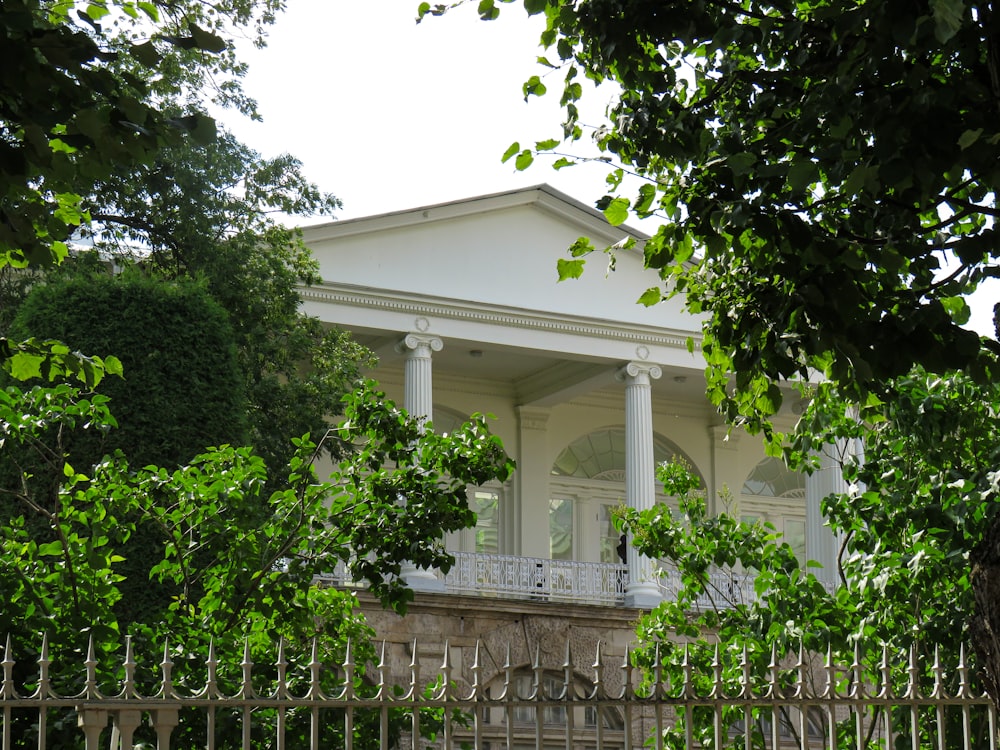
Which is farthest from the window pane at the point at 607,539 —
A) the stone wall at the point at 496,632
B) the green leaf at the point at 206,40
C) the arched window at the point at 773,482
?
the green leaf at the point at 206,40

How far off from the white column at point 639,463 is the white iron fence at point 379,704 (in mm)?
10809

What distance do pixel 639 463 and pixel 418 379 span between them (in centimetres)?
342

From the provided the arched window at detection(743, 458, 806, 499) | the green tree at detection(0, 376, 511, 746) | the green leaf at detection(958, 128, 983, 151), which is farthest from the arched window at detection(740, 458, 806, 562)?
the green leaf at detection(958, 128, 983, 151)

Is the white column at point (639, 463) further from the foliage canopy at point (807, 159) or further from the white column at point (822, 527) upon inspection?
the foliage canopy at point (807, 159)

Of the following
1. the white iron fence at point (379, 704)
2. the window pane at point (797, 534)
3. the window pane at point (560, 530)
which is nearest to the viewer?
the white iron fence at point (379, 704)

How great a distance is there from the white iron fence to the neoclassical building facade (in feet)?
34.4

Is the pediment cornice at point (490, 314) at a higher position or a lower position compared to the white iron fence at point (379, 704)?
higher

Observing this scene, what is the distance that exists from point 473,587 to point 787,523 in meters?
8.19

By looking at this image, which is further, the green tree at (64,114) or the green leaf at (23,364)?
the green leaf at (23,364)

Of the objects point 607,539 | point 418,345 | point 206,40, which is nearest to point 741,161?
point 206,40

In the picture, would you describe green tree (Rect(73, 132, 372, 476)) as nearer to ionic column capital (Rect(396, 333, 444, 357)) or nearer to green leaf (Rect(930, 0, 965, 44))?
ionic column capital (Rect(396, 333, 444, 357))

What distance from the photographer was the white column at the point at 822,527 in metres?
20.4

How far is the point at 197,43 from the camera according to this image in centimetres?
352

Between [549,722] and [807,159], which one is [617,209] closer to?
[807,159]
